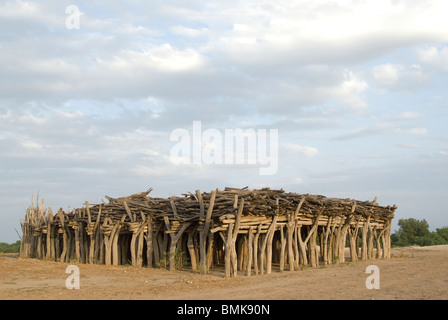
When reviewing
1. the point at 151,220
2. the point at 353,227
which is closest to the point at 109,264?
the point at 151,220

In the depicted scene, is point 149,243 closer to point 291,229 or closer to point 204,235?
point 204,235

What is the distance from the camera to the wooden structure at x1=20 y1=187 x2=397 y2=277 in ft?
47.9

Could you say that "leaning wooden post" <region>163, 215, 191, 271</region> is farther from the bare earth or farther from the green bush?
the green bush

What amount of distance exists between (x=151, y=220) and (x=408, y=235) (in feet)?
85.6

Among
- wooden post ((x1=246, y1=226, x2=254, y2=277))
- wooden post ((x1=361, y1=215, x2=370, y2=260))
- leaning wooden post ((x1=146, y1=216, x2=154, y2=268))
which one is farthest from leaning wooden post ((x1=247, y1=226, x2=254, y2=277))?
wooden post ((x1=361, y1=215, x2=370, y2=260))

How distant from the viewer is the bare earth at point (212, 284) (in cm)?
1012

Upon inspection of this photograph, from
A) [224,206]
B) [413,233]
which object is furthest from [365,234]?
[413,233]

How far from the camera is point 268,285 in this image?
12117 mm

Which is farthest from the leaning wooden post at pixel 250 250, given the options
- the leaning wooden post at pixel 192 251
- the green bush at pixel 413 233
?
the green bush at pixel 413 233

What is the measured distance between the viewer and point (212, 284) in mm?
12344

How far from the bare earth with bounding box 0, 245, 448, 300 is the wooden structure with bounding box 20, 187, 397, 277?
924mm

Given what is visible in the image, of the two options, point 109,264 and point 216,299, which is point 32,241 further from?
point 216,299
